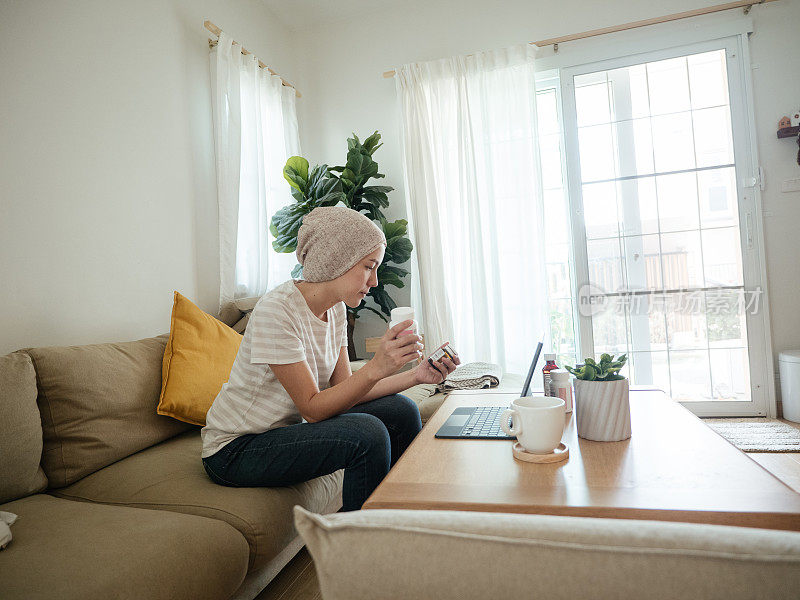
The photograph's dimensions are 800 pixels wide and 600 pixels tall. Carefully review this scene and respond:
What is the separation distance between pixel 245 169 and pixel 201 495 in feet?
7.00

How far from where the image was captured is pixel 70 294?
1.96 meters

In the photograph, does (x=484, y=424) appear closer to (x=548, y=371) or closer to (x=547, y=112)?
(x=548, y=371)

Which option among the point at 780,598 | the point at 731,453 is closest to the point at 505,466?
the point at 731,453

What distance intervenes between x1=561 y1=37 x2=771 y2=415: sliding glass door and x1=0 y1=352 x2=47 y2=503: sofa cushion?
3030mm

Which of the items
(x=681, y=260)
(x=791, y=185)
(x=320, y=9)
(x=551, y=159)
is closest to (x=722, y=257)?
(x=681, y=260)

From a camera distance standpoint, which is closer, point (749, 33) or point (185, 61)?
point (185, 61)

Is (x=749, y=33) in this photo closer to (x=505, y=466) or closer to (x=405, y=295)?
(x=405, y=295)

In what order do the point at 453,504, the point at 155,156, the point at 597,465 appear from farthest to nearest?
the point at 155,156, the point at 597,465, the point at 453,504

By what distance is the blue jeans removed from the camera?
50.9 inches

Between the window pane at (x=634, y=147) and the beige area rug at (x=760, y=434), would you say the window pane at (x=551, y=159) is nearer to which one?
the window pane at (x=634, y=147)

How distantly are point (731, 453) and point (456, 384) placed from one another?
1606 mm

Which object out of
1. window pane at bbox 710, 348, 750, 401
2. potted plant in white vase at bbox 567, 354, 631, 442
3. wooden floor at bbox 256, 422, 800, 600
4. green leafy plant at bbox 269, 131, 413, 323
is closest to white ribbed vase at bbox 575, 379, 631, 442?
potted plant in white vase at bbox 567, 354, 631, 442

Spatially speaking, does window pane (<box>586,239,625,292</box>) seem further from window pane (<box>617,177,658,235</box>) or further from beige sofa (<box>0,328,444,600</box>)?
beige sofa (<box>0,328,444,600</box>)

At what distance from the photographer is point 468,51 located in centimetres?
355
